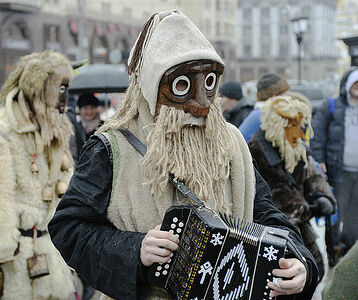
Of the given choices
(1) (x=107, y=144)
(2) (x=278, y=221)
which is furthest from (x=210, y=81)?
(2) (x=278, y=221)

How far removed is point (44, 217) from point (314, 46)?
7025cm

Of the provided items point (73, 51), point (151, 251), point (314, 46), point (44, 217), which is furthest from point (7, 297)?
point (314, 46)

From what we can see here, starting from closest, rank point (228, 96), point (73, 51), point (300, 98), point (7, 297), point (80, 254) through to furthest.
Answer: point (80, 254)
point (7, 297)
point (300, 98)
point (228, 96)
point (73, 51)

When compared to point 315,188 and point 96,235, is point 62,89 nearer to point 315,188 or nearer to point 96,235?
point 315,188

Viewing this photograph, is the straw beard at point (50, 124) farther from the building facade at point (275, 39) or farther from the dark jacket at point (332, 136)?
the building facade at point (275, 39)

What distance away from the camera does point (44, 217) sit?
3.62 m

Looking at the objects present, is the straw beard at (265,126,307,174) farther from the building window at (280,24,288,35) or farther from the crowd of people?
the building window at (280,24,288,35)

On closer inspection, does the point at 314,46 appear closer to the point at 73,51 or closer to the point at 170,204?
the point at 73,51

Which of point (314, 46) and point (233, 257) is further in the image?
point (314, 46)

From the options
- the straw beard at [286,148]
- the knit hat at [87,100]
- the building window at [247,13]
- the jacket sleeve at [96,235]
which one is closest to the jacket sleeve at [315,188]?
the straw beard at [286,148]

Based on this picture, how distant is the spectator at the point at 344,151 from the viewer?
19.2 feet

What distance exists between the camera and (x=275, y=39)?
70.8m

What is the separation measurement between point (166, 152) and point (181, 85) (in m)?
0.25

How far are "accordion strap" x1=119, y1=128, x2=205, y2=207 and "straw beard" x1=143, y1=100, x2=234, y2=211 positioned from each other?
0.9 inches
